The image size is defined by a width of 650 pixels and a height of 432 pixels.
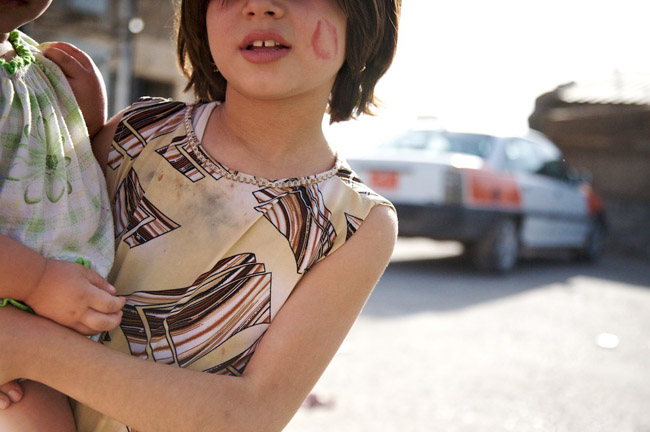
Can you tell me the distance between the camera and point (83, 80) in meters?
1.44

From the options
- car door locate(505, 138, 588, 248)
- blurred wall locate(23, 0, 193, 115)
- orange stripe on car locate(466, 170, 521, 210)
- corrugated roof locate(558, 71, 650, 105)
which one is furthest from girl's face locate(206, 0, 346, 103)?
corrugated roof locate(558, 71, 650, 105)

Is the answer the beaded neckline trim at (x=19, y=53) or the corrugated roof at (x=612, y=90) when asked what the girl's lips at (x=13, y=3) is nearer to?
the beaded neckline trim at (x=19, y=53)

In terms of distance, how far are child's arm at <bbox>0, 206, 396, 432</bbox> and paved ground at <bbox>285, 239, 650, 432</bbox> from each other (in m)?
2.57

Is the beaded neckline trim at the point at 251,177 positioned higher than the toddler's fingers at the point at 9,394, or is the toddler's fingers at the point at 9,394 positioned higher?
the beaded neckline trim at the point at 251,177

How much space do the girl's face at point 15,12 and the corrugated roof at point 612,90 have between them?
15097mm

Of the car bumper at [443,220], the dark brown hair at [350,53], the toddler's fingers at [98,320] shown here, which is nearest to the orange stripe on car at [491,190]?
the car bumper at [443,220]

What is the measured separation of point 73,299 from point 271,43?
565 mm

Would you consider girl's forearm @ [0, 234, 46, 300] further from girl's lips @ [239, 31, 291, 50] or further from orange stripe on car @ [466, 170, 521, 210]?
orange stripe on car @ [466, 170, 521, 210]

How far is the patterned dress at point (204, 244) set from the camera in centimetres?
131

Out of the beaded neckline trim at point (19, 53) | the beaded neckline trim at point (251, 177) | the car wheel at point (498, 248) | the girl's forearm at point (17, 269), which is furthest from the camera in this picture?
the car wheel at point (498, 248)

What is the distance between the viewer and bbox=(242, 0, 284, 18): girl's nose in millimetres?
1309

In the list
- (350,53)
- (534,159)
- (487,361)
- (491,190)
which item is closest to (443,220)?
(491,190)

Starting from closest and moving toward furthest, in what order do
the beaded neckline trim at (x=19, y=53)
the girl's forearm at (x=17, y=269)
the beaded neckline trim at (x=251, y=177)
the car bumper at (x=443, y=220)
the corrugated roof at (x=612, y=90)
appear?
the girl's forearm at (x=17, y=269)
the beaded neckline trim at (x=19, y=53)
the beaded neckline trim at (x=251, y=177)
the car bumper at (x=443, y=220)
the corrugated roof at (x=612, y=90)

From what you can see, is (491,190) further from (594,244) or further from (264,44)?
(264,44)
